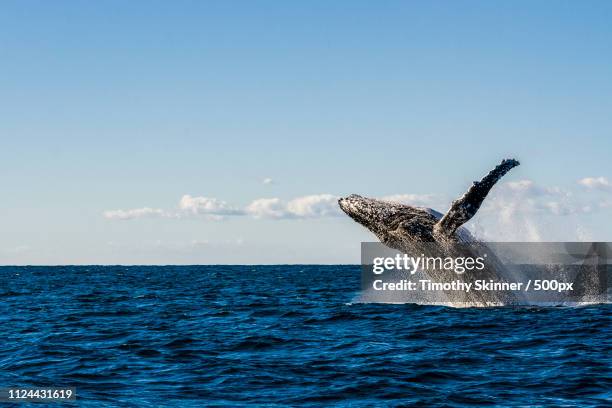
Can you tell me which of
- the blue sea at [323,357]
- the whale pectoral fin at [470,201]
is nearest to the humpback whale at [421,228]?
the whale pectoral fin at [470,201]

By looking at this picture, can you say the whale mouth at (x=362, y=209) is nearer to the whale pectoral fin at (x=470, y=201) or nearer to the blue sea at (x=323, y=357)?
the whale pectoral fin at (x=470, y=201)

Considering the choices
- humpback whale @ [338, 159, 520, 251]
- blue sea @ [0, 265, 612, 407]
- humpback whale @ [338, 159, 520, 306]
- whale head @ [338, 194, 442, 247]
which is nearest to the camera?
blue sea @ [0, 265, 612, 407]

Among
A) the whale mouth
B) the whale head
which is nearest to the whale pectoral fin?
the whale head

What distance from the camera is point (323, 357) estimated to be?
47.4 feet

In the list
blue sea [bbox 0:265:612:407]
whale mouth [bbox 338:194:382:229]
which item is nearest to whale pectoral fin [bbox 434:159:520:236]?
whale mouth [bbox 338:194:382:229]

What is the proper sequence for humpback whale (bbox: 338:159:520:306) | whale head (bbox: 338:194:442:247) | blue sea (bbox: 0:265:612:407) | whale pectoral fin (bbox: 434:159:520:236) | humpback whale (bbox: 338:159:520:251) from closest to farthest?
blue sea (bbox: 0:265:612:407) → whale pectoral fin (bbox: 434:159:520:236) → humpback whale (bbox: 338:159:520:251) → humpback whale (bbox: 338:159:520:306) → whale head (bbox: 338:194:442:247)

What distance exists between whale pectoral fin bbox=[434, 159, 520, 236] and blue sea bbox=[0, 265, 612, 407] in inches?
93.9

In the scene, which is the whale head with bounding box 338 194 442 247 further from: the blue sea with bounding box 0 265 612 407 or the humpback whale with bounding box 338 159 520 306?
the blue sea with bounding box 0 265 612 407

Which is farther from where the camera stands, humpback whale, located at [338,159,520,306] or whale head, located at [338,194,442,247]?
whale head, located at [338,194,442,247]

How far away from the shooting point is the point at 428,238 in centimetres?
1953

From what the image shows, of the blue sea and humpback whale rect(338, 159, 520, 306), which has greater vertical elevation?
humpback whale rect(338, 159, 520, 306)

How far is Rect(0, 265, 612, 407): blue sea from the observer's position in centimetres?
1112

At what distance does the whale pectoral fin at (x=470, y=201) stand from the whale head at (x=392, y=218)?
53 cm

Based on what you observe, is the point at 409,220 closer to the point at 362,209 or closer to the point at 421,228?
the point at 421,228
